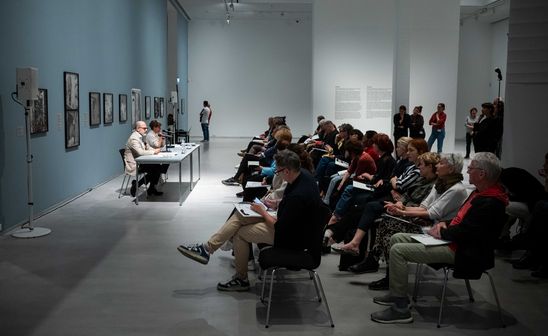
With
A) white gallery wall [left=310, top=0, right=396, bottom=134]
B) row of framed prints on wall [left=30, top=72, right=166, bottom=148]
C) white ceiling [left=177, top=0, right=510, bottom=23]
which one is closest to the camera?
row of framed prints on wall [left=30, top=72, right=166, bottom=148]

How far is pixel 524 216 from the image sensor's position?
6090 mm

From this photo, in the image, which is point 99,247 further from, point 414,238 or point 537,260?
point 537,260

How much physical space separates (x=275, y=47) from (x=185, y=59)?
4302 mm

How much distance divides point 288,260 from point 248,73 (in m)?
23.1

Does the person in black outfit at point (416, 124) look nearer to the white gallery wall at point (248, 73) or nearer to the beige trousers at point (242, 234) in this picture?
the beige trousers at point (242, 234)

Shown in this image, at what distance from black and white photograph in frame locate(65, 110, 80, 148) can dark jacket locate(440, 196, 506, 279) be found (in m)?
6.95

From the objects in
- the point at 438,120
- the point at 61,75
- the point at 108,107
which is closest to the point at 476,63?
the point at 438,120

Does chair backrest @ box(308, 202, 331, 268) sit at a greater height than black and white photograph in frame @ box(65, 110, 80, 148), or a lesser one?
lesser

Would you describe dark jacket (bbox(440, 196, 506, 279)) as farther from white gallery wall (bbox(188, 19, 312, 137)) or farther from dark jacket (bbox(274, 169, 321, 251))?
white gallery wall (bbox(188, 19, 312, 137))

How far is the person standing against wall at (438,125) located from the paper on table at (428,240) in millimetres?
12184

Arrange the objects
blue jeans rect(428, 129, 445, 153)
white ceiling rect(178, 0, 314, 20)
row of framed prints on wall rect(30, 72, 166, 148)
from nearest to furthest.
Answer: row of framed prints on wall rect(30, 72, 166, 148) → blue jeans rect(428, 129, 445, 153) → white ceiling rect(178, 0, 314, 20)

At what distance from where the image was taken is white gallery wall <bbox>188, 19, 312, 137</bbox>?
26.3 metres

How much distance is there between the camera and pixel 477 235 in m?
4.02

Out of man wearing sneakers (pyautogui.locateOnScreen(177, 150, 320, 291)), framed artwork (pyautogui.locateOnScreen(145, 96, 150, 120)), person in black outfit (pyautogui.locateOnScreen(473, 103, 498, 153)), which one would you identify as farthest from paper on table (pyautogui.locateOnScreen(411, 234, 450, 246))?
framed artwork (pyautogui.locateOnScreen(145, 96, 150, 120))
